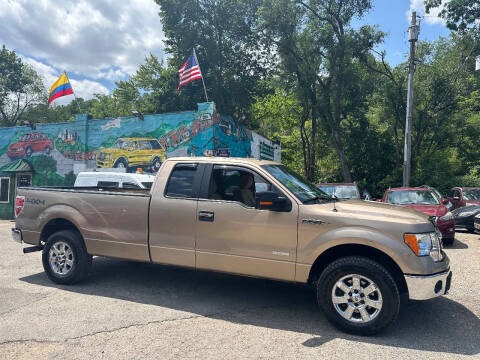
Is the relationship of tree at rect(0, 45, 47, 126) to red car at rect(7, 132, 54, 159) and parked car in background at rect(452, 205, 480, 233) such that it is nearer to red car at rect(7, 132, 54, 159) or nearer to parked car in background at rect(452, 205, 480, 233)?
red car at rect(7, 132, 54, 159)

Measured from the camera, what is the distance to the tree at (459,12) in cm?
2138

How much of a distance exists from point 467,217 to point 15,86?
1911 inches

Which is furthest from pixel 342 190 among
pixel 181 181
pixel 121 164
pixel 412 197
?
pixel 121 164

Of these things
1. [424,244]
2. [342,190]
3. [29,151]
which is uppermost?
[29,151]

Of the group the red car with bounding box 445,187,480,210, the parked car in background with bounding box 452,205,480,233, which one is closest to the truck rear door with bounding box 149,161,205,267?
the parked car in background with bounding box 452,205,480,233

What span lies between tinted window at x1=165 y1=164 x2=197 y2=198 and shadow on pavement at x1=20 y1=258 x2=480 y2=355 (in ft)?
4.76

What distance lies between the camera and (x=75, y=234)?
228 inches

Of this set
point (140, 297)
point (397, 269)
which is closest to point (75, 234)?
point (140, 297)

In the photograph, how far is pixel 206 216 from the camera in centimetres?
478

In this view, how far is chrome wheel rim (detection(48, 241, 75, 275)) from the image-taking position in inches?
226

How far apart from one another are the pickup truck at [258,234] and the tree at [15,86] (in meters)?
45.5

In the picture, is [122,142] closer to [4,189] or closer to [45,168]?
[45,168]

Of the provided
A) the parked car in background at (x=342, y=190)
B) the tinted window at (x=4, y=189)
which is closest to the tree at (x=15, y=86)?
the tinted window at (x=4, y=189)

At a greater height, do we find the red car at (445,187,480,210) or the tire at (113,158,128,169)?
the tire at (113,158,128,169)
